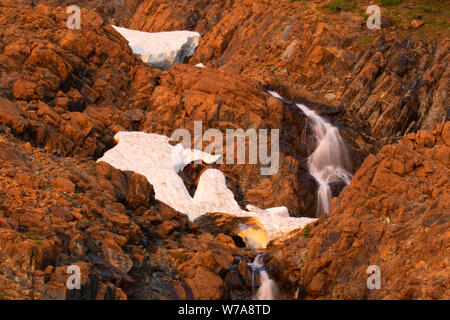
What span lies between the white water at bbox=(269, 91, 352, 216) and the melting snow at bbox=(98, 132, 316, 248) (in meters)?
4.44

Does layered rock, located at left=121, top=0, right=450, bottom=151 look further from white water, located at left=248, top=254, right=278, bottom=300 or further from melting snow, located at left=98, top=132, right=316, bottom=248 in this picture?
white water, located at left=248, top=254, right=278, bottom=300

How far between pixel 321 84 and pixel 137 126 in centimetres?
1468

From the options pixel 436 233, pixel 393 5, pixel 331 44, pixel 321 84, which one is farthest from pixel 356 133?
pixel 436 233

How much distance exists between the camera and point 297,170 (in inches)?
1177

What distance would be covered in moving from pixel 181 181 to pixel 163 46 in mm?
19965

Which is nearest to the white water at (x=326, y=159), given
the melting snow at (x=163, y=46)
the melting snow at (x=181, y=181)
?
the melting snow at (x=181, y=181)

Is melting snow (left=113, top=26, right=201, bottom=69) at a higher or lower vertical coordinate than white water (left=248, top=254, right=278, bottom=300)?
higher

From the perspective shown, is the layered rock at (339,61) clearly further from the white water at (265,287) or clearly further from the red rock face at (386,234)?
the white water at (265,287)

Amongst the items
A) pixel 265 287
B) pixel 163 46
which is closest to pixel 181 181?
pixel 265 287

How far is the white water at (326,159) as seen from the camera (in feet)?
98.0

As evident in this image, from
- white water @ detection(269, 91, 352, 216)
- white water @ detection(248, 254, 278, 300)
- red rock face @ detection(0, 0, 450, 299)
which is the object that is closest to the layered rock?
red rock face @ detection(0, 0, 450, 299)

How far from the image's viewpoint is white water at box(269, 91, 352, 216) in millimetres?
29859

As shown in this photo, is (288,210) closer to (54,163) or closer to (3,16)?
(54,163)

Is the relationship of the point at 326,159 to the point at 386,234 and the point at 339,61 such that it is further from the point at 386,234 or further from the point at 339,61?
the point at 386,234
